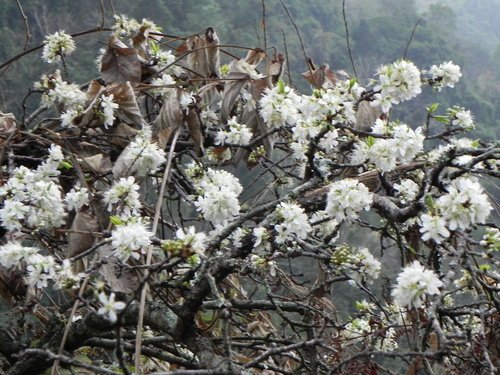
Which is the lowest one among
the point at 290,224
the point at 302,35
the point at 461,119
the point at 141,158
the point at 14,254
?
the point at 14,254

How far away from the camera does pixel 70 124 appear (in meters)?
1.31

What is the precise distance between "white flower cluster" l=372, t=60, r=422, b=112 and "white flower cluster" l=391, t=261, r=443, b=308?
46 centimetres

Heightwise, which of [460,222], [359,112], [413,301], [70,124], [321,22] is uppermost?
[321,22]

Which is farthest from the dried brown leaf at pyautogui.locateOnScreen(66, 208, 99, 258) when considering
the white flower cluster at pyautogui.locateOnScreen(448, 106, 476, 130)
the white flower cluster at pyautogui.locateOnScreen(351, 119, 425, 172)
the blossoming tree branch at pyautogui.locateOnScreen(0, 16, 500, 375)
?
the white flower cluster at pyautogui.locateOnScreen(448, 106, 476, 130)

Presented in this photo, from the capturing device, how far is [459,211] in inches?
33.7

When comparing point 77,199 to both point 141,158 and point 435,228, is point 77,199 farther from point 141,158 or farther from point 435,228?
point 435,228

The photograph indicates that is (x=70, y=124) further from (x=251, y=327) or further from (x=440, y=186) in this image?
(x=440, y=186)

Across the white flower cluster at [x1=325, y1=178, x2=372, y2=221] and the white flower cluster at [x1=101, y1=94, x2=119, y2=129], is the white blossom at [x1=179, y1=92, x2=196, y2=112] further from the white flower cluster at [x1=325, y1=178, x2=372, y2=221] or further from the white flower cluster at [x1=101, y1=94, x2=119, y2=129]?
the white flower cluster at [x1=325, y1=178, x2=372, y2=221]

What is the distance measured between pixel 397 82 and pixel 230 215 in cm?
40

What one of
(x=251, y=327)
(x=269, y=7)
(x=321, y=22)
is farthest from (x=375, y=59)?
(x=251, y=327)

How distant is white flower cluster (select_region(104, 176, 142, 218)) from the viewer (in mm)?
1110

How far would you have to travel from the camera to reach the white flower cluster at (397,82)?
1.21 metres

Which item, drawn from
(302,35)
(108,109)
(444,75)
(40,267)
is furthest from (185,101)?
(302,35)

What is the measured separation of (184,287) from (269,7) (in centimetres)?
1341
